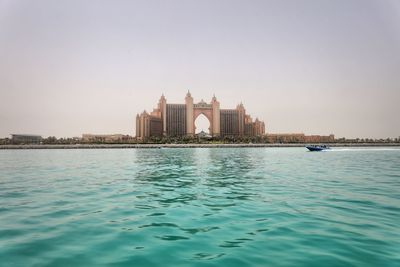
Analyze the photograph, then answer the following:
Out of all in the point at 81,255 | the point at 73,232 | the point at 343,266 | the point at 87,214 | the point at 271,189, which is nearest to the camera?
the point at 343,266

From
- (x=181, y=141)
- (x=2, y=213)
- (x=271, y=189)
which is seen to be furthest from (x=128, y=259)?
(x=181, y=141)

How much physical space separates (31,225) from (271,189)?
11.1m

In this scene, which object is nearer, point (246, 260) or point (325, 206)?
point (246, 260)

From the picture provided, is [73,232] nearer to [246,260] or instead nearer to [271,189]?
[246,260]

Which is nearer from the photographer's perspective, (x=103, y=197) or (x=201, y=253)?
(x=201, y=253)

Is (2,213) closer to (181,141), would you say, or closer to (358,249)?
(358,249)

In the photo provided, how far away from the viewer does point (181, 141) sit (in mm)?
193250

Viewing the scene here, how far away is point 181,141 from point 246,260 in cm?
18777

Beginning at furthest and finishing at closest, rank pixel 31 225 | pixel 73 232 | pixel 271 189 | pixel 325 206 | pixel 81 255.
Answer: pixel 271 189 → pixel 325 206 → pixel 31 225 → pixel 73 232 → pixel 81 255

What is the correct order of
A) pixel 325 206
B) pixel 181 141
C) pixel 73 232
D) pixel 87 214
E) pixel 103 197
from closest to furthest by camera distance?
pixel 73 232
pixel 87 214
pixel 325 206
pixel 103 197
pixel 181 141

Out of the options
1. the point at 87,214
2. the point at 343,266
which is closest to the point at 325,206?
the point at 343,266

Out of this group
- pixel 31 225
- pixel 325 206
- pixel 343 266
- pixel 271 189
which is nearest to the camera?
pixel 343 266

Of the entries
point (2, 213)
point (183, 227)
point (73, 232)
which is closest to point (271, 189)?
point (183, 227)

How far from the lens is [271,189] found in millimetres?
15344
